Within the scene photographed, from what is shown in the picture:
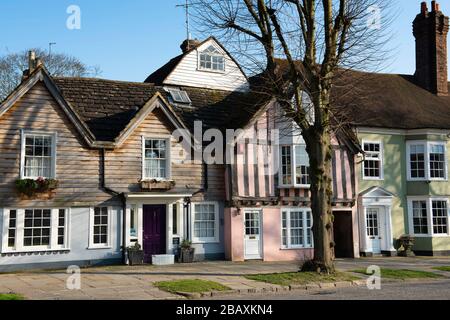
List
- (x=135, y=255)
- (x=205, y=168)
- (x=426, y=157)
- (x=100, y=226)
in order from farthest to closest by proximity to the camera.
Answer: (x=426, y=157) < (x=205, y=168) < (x=100, y=226) < (x=135, y=255)

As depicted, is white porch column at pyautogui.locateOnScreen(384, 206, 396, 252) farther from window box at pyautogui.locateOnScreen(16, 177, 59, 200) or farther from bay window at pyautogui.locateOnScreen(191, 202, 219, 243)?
window box at pyautogui.locateOnScreen(16, 177, 59, 200)

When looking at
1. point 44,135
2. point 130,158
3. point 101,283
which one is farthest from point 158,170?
point 101,283

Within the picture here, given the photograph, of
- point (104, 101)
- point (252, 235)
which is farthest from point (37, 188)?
point (252, 235)

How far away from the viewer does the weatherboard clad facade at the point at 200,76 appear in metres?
26.6

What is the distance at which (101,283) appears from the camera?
15086 millimetres

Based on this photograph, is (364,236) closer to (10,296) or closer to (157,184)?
(157,184)

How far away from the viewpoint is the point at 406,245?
84.9 ft

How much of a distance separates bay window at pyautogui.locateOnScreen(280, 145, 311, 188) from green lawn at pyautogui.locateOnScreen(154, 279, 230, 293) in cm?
938

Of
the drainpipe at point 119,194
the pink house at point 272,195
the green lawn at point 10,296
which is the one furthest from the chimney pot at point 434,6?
the green lawn at point 10,296

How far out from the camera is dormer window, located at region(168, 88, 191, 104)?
963 inches

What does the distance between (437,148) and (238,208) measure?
39.6ft

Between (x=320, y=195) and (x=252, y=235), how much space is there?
275 inches

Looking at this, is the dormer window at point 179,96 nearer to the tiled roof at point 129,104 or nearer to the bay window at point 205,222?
the tiled roof at point 129,104

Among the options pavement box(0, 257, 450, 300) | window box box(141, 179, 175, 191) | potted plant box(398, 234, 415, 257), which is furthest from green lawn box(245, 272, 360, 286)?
potted plant box(398, 234, 415, 257)
